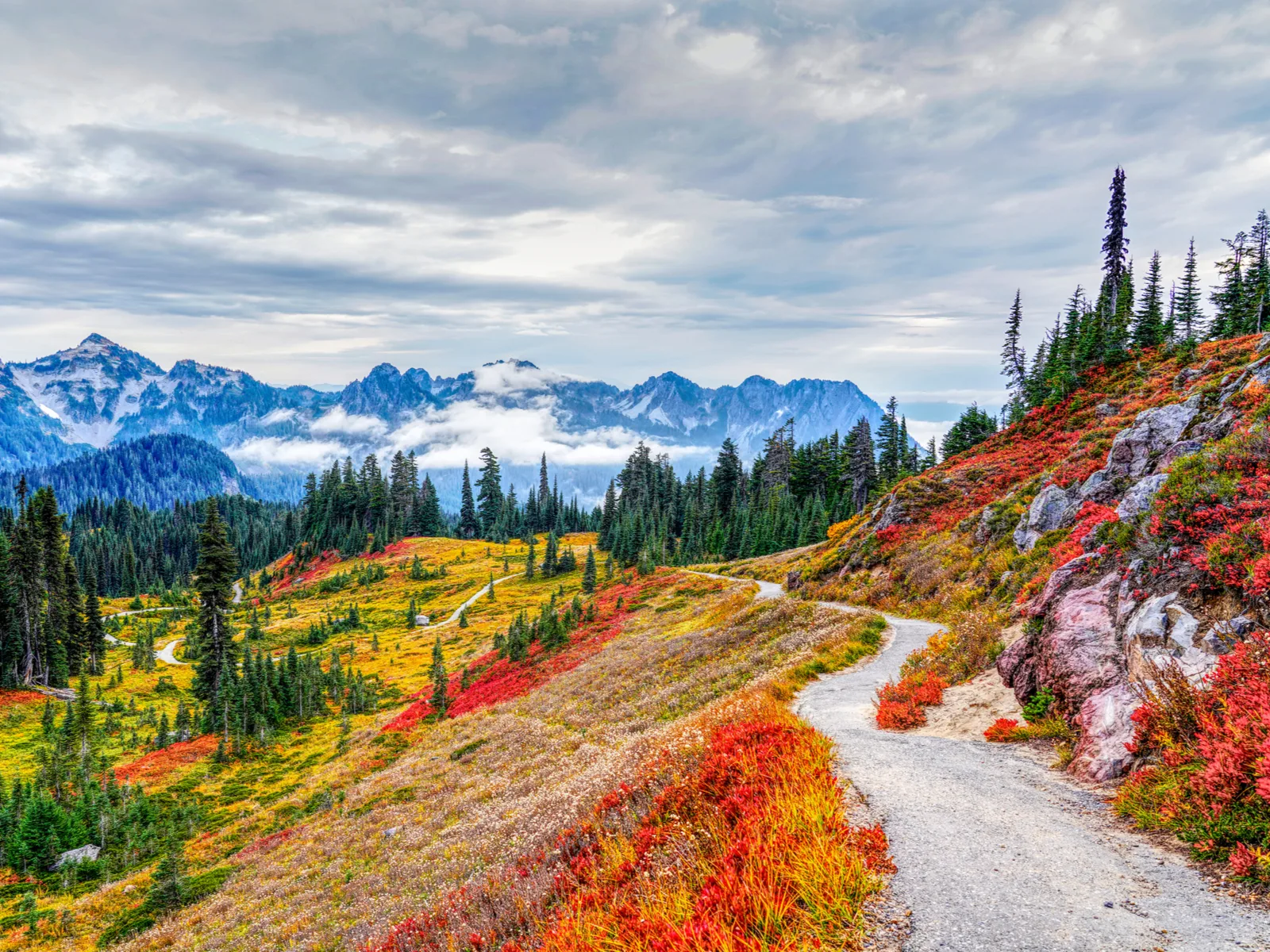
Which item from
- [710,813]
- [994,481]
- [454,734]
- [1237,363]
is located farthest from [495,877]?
[1237,363]

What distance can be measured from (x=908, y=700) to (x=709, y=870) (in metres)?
9.79

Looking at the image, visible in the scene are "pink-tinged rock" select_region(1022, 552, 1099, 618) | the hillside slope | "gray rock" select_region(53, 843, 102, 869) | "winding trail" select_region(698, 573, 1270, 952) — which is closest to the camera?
"winding trail" select_region(698, 573, 1270, 952)

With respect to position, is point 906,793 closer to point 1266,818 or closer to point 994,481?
point 1266,818

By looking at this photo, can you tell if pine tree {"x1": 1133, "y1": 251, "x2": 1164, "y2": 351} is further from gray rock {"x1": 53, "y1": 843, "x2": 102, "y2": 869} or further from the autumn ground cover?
gray rock {"x1": 53, "y1": 843, "x2": 102, "y2": 869}

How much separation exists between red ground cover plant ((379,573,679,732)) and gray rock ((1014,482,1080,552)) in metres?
27.9

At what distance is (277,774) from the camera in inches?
1475

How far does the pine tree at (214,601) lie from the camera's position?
43.8 m

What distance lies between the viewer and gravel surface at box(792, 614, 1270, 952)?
16.6 feet

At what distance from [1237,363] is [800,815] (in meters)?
48.1

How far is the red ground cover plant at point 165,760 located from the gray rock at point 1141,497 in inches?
2070

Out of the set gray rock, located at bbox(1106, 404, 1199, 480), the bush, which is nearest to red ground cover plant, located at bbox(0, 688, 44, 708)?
the bush

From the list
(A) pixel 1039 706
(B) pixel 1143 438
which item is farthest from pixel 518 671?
(B) pixel 1143 438

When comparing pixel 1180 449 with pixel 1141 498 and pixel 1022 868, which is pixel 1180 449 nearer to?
pixel 1141 498

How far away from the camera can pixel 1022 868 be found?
6.32m
